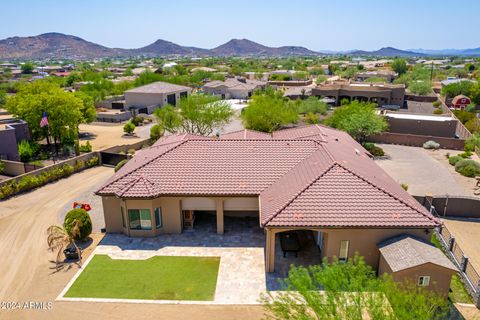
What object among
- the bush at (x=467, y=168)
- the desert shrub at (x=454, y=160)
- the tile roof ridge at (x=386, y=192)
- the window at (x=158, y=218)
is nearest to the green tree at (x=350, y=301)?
the tile roof ridge at (x=386, y=192)

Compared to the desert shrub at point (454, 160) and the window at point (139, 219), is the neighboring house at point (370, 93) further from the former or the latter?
the window at point (139, 219)

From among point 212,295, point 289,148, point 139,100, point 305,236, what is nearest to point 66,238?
point 212,295

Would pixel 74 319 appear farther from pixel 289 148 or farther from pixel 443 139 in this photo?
pixel 443 139

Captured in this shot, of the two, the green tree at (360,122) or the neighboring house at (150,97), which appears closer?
the green tree at (360,122)

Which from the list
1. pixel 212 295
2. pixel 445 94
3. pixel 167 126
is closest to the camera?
pixel 212 295

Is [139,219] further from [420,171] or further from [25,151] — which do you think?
A: [420,171]

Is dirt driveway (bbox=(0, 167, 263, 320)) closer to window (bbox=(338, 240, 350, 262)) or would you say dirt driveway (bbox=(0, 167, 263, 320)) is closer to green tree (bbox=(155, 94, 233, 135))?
window (bbox=(338, 240, 350, 262))

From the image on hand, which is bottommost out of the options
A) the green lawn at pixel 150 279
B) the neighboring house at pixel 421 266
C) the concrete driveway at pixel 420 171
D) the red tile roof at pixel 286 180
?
the concrete driveway at pixel 420 171

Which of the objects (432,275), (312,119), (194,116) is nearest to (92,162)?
(194,116)
